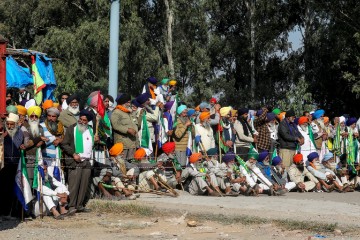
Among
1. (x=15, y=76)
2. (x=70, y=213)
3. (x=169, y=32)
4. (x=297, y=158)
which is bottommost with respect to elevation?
(x=70, y=213)

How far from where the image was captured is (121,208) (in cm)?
1403

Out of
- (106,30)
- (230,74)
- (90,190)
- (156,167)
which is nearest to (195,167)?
(156,167)

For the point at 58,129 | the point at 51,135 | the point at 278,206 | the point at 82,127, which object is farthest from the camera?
the point at 278,206

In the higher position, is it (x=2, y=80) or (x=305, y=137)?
(x=2, y=80)

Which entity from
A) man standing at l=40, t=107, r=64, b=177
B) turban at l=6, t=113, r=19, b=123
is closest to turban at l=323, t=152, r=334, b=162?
man standing at l=40, t=107, r=64, b=177

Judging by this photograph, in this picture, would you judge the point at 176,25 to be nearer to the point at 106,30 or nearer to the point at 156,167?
the point at 106,30

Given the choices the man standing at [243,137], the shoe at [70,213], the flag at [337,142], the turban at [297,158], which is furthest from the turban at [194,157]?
the flag at [337,142]

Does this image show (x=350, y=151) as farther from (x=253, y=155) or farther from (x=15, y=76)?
(x=15, y=76)

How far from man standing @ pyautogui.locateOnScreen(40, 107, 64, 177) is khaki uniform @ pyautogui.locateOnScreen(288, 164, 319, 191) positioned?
568 cm

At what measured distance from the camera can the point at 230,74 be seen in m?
42.3

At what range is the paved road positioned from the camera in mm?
13695

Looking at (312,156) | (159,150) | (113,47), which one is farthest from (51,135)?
(312,156)

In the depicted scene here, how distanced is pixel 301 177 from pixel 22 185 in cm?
733

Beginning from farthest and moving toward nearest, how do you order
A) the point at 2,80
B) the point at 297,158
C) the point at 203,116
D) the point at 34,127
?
the point at 297,158 → the point at 203,116 → the point at 34,127 → the point at 2,80
